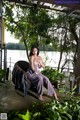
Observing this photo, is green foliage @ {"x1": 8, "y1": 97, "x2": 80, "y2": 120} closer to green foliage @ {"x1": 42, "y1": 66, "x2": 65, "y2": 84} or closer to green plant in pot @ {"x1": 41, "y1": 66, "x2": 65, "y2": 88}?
green plant in pot @ {"x1": 41, "y1": 66, "x2": 65, "y2": 88}

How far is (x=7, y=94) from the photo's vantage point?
441cm

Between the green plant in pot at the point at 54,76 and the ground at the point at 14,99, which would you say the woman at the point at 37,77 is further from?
the green plant in pot at the point at 54,76

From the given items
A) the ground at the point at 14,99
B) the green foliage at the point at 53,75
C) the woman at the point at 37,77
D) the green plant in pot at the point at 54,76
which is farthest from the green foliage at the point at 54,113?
the green foliage at the point at 53,75

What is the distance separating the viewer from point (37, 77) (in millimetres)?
4195

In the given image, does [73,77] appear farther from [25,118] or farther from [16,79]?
[25,118]

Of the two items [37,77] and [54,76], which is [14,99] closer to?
[37,77]

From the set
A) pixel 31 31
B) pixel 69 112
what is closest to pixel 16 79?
pixel 69 112

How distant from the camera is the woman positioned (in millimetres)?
4172

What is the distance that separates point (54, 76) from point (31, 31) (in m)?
2.75

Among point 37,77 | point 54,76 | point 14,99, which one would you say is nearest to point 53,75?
point 54,76

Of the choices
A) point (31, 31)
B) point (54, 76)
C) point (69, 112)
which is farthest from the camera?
point (31, 31)

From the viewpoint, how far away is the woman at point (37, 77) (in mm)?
4172

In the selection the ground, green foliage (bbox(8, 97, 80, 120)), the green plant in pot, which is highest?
green foliage (bbox(8, 97, 80, 120))

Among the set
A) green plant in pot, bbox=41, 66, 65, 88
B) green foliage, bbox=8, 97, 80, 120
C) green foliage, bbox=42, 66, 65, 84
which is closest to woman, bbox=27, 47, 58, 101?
green foliage, bbox=8, 97, 80, 120
